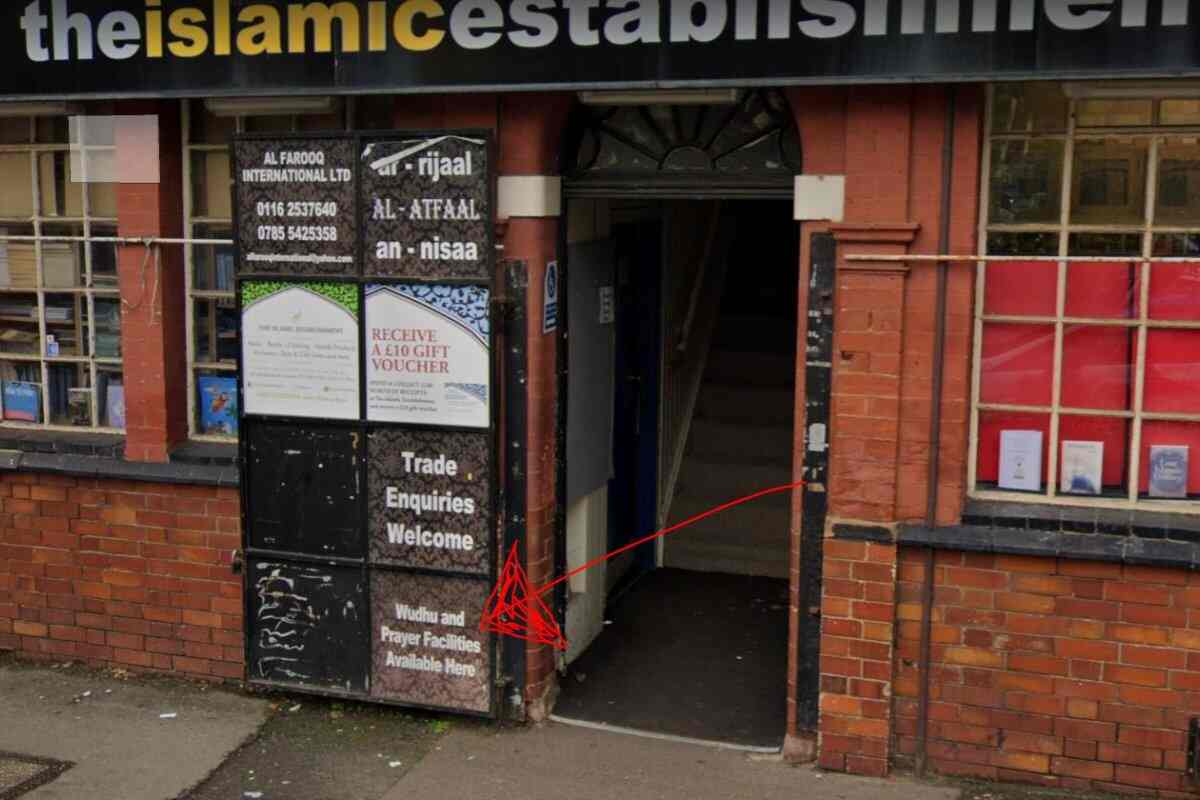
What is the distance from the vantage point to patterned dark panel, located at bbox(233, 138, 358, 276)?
21.8ft

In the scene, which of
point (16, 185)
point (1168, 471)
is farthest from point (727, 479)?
point (16, 185)

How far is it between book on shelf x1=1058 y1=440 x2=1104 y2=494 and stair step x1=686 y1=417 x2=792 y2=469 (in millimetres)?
3479

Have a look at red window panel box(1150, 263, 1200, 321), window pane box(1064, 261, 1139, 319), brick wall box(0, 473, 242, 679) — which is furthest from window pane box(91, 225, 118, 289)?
red window panel box(1150, 263, 1200, 321)

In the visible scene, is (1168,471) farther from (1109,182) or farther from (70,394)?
(70,394)

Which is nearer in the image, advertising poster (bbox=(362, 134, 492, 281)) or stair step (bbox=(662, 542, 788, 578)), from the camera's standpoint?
advertising poster (bbox=(362, 134, 492, 281))

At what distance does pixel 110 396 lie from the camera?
303 inches

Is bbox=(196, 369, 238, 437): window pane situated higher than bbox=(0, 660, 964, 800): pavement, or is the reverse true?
bbox=(196, 369, 238, 437): window pane

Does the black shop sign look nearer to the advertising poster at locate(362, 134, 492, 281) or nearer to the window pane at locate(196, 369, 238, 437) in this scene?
the advertising poster at locate(362, 134, 492, 281)

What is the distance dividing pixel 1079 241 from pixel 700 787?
3014 mm

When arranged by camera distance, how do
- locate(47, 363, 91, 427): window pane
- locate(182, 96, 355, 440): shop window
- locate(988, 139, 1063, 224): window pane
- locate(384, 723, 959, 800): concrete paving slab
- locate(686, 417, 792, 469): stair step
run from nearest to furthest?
locate(988, 139, 1063, 224): window pane
locate(384, 723, 959, 800): concrete paving slab
locate(182, 96, 355, 440): shop window
locate(47, 363, 91, 427): window pane
locate(686, 417, 792, 469): stair step

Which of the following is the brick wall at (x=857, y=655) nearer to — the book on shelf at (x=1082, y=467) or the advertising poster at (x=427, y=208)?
the book on shelf at (x=1082, y=467)

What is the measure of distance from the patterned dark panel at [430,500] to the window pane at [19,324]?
244 centimetres

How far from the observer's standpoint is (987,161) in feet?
19.8

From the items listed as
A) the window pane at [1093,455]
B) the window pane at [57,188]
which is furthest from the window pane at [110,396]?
the window pane at [1093,455]
